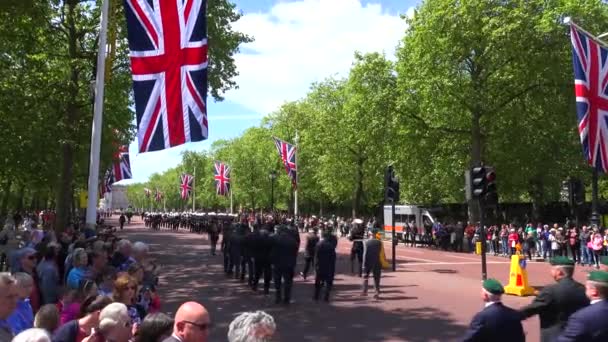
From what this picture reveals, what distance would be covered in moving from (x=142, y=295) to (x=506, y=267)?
64.4 feet

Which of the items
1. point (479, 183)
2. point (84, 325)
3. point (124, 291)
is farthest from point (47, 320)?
point (479, 183)

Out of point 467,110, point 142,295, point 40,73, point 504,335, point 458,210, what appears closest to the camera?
point 504,335

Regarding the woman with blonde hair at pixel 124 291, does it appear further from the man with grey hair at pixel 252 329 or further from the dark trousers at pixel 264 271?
the dark trousers at pixel 264 271

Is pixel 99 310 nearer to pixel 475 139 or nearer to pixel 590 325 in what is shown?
pixel 590 325

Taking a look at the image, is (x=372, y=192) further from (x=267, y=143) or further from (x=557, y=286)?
(x=557, y=286)

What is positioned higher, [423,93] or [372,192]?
[423,93]

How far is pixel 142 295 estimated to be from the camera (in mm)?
6812

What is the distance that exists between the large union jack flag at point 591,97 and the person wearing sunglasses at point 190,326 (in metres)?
11.3

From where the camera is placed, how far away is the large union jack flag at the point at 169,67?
10383 mm

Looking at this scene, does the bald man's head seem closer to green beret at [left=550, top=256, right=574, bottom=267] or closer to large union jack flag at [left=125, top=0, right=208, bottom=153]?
green beret at [left=550, top=256, right=574, bottom=267]

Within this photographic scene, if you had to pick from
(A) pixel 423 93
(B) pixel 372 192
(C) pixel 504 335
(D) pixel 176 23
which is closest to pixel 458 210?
(B) pixel 372 192

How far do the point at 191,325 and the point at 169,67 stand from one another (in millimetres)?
7703

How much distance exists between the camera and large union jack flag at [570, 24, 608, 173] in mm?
12875

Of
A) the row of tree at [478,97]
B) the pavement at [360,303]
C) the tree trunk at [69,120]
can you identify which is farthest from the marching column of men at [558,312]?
the row of tree at [478,97]
